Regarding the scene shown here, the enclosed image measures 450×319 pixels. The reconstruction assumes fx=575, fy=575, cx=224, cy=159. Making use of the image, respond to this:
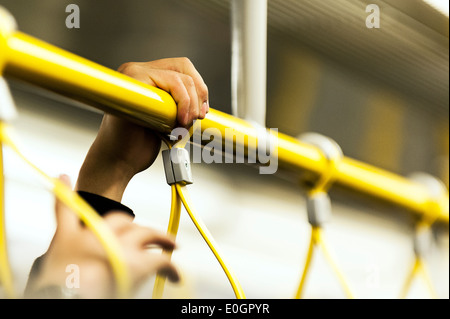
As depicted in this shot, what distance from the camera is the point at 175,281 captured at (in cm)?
40

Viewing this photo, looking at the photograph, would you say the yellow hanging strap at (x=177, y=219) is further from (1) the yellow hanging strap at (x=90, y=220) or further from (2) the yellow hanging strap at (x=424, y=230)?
(2) the yellow hanging strap at (x=424, y=230)

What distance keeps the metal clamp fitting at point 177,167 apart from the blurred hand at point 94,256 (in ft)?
0.17

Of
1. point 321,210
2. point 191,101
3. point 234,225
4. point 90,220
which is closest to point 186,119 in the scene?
point 191,101

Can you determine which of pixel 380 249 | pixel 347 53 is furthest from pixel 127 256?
pixel 380 249

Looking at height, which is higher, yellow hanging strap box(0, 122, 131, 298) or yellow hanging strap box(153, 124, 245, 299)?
yellow hanging strap box(153, 124, 245, 299)

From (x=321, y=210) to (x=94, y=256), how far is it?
29 centimetres

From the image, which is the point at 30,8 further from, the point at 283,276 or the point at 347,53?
the point at 283,276

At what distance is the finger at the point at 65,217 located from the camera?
38 centimetres

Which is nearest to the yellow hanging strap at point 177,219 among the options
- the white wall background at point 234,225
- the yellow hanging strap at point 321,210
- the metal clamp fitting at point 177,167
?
the metal clamp fitting at point 177,167

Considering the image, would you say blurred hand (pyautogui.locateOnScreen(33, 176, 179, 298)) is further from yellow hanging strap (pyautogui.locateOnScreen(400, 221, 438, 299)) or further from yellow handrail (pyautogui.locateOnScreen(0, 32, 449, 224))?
yellow hanging strap (pyautogui.locateOnScreen(400, 221, 438, 299))

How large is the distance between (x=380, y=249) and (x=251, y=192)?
1.51 ft

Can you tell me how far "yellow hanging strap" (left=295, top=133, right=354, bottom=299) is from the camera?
0.58m

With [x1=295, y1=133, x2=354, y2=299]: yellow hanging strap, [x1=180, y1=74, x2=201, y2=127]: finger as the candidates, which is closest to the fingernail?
[x1=180, y1=74, x2=201, y2=127]: finger
